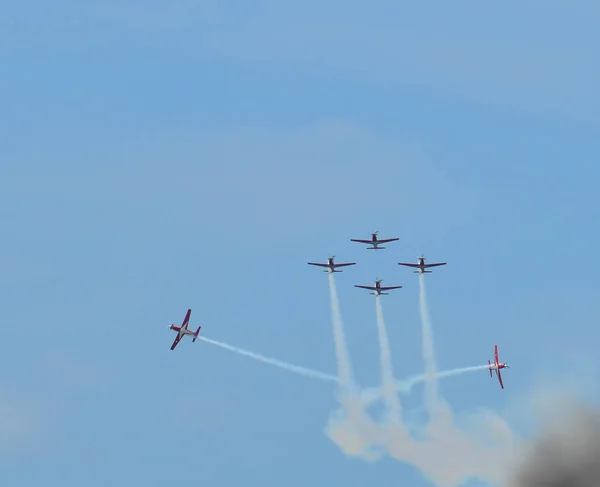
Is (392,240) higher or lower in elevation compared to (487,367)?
higher

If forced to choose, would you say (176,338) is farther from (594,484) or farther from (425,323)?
(594,484)

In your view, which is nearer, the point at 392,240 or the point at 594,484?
Answer: the point at 594,484

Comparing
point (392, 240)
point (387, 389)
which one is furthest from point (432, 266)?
point (387, 389)

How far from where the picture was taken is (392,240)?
165 metres

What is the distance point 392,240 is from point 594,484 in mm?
33118

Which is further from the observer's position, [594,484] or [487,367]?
[487,367]

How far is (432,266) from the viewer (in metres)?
164

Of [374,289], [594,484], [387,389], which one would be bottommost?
[594,484]

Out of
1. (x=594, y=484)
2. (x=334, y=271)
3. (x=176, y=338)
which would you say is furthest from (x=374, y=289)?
(x=594, y=484)

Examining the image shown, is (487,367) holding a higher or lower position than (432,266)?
lower

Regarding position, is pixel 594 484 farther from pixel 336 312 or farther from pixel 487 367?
pixel 336 312

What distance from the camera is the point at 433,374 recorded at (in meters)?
156

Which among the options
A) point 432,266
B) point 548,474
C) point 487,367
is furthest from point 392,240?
point 548,474

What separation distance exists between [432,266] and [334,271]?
10.1 m
